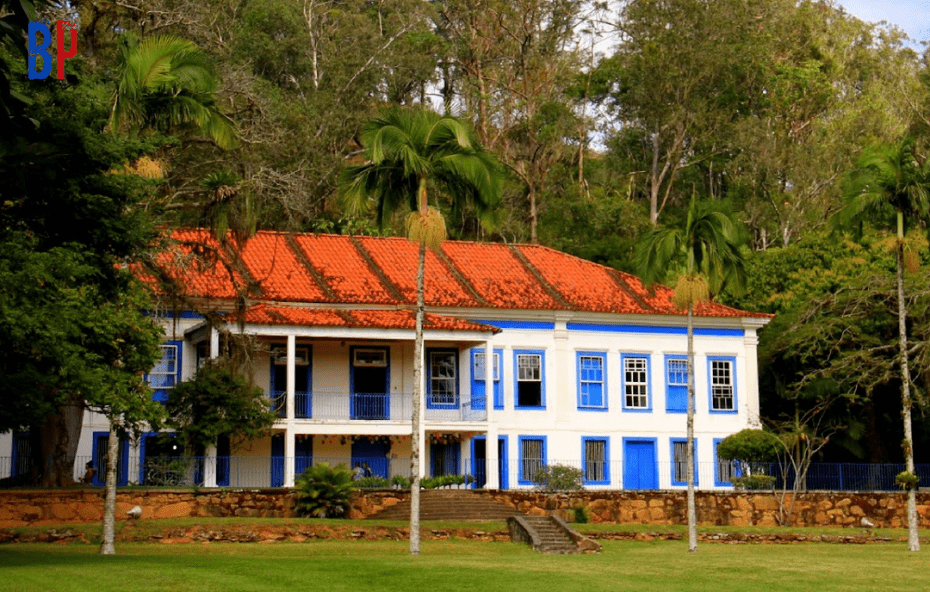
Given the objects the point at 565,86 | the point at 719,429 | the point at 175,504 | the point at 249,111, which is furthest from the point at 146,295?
the point at 565,86

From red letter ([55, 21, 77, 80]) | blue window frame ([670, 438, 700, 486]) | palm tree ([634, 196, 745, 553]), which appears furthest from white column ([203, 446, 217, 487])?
blue window frame ([670, 438, 700, 486])

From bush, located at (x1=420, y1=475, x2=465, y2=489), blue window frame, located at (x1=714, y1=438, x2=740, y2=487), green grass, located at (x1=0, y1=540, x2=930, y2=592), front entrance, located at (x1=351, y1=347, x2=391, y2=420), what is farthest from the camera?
blue window frame, located at (x1=714, y1=438, x2=740, y2=487)

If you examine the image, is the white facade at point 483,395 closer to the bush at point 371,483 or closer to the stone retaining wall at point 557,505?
the bush at point 371,483

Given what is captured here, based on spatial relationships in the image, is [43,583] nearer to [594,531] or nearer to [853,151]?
[594,531]

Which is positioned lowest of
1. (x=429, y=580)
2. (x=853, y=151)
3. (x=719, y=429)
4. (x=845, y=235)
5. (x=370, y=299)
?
(x=429, y=580)

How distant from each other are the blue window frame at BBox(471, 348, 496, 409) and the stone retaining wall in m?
5.09

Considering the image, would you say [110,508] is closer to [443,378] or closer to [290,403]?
[290,403]

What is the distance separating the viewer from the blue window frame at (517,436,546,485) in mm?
39969

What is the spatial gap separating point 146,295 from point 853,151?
131 feet

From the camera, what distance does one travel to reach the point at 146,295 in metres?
25.3

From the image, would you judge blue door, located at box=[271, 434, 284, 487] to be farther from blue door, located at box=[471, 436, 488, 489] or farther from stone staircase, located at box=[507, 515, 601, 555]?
stone staircase, located at box=[507, 515, 601, 555]

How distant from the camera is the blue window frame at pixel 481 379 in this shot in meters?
39.8

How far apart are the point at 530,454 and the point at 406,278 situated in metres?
6.25

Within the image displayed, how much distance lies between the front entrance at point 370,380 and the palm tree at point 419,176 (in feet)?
36.2
